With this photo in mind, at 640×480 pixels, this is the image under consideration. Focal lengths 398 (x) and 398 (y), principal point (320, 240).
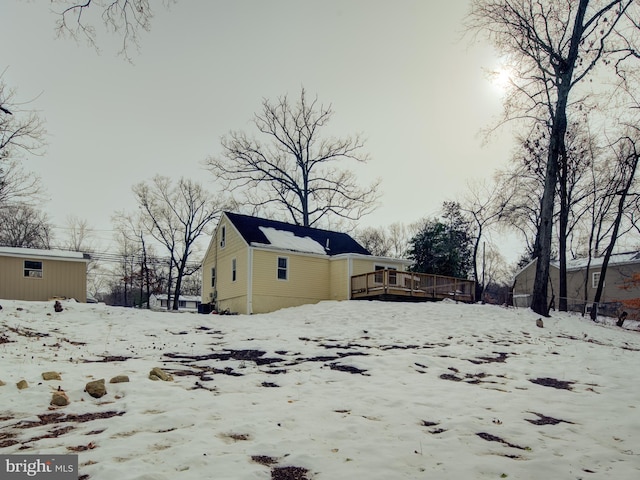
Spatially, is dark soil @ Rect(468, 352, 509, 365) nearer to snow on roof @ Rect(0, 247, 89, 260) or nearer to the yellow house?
the yellow house

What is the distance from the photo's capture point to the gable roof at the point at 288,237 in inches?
758

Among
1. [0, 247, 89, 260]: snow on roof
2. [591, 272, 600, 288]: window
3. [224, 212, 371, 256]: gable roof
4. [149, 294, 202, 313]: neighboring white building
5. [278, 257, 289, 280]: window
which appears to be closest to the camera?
[0, 247, 89, 260]: snow on roof

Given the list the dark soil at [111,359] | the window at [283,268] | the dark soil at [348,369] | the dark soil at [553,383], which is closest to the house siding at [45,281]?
the window at [283,268]

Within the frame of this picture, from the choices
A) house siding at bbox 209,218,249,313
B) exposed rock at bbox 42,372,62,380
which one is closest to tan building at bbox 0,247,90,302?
house siding at bbox 209,218,249,313

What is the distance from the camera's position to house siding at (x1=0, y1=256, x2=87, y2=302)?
1694 centimetres

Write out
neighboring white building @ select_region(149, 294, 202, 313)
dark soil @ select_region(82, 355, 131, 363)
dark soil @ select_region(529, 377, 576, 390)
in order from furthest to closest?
neighboring white building @ select_region(149, 294, 202, 313), dark soil @ select_region(82, 355, 131, 363), dark soil @ select_region(529, 377, 576, 390)

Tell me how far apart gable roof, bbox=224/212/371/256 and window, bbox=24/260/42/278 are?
8543 mm

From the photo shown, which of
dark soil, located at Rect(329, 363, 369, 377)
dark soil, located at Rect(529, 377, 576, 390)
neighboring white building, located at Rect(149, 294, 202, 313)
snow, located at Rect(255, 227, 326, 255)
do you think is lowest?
neighboring white building, located at Rect(149, 294, 202, 313)

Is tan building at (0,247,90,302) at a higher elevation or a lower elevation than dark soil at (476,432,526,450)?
higher

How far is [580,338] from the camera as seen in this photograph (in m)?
12.5

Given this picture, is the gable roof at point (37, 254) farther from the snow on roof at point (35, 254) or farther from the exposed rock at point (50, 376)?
the exposed rock at point (50, 376)

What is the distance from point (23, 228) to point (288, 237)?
26.8m

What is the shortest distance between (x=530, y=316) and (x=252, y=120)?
74.9 feet

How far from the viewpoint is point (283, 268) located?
62.6ft
